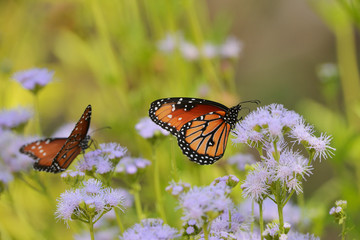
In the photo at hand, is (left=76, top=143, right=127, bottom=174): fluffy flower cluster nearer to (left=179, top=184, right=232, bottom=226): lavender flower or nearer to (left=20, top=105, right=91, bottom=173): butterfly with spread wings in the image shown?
(left=20, top=105, right=91, bottom=173): butterfly with spread wings

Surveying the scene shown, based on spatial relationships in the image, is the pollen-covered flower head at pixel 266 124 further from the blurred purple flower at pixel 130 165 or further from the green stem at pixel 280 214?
the blurred purple flower at pixel 130 165

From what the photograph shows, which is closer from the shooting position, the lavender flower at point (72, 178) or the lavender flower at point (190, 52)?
the lavender flower at point (72, 178)

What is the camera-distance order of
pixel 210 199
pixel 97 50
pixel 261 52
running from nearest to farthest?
pixel 210 199 → pixel 97 50 → pixel 261 52

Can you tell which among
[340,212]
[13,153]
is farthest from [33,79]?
[340,212]

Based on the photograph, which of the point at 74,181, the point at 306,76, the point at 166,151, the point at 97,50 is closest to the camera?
the point at 74,181

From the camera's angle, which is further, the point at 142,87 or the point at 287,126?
the point at 142,87

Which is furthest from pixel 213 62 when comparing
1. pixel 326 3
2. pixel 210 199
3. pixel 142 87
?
pixel 210 199

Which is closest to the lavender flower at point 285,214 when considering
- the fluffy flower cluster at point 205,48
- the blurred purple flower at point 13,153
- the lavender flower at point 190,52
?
the blurred purple flower at point 13,153

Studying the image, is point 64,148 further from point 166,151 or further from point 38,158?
point 166,151
